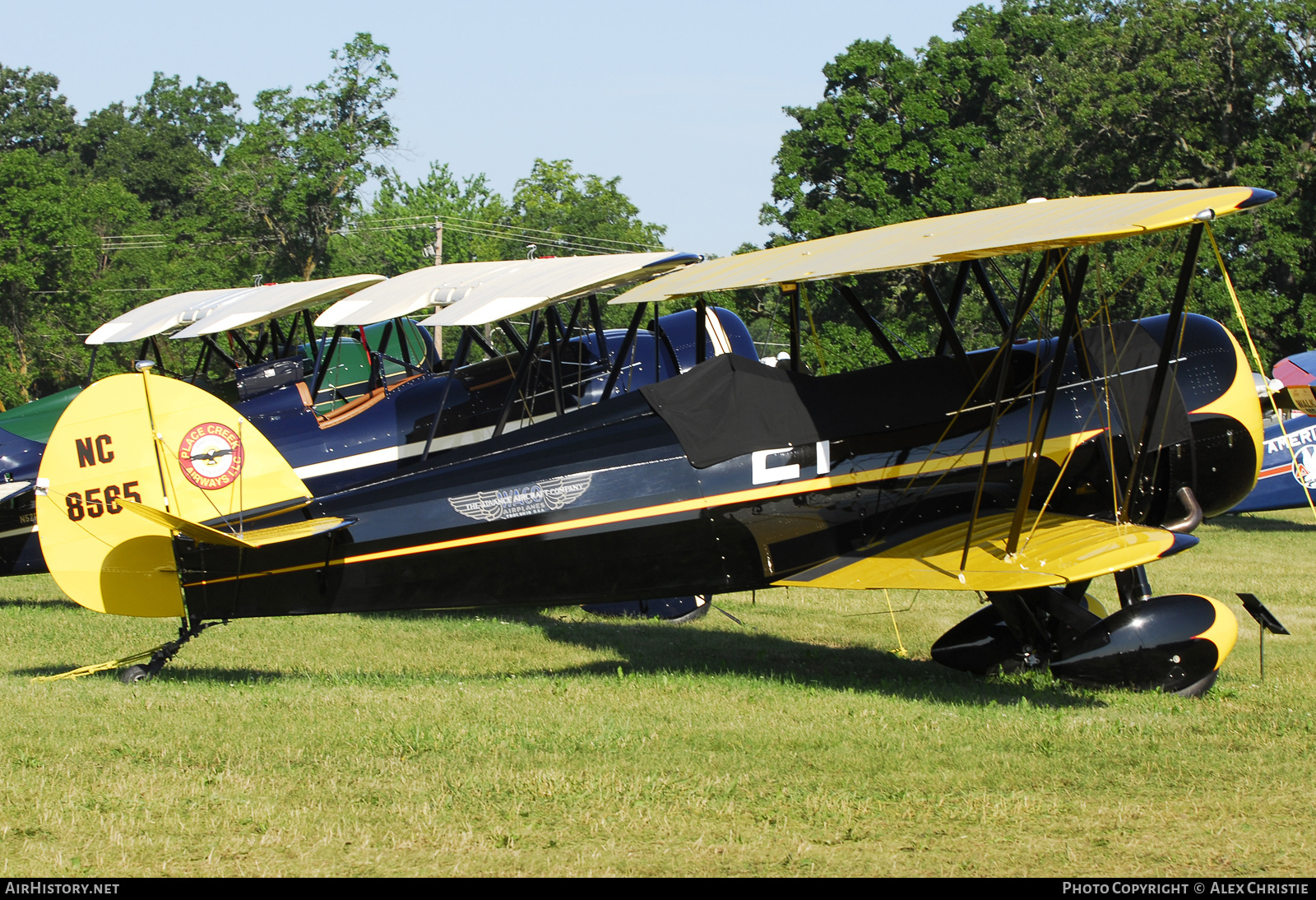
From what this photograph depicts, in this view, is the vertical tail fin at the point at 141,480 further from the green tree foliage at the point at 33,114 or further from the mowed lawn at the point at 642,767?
the green tree foliage at the point at 33,114

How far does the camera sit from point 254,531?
21.7ft

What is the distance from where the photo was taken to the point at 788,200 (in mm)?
34625

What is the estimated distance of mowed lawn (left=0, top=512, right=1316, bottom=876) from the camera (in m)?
4.16

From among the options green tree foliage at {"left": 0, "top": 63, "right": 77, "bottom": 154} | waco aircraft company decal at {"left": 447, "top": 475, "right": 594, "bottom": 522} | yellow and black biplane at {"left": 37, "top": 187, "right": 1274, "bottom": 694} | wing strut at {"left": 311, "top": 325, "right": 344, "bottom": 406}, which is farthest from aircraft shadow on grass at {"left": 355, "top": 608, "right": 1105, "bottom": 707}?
green tree foliage at {"left": 0, "top": 63, "right": 77, "bottom": 154}

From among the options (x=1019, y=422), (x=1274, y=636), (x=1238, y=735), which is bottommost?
(x=1274, y=636)

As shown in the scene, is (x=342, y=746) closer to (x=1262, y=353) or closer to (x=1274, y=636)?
(x=1274, y=636)

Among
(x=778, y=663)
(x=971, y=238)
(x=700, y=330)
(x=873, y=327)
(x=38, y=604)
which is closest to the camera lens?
(x=971, y=238)

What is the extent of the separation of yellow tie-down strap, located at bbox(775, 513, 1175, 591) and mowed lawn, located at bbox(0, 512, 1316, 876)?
664 mm

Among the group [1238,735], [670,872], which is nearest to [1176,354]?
[1238,735]

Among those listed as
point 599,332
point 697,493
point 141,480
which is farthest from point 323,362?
point 697,493

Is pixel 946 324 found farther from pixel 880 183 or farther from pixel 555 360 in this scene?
pixel 880 183

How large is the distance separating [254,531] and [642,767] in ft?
9.04

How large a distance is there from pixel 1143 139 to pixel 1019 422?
19.9 metres

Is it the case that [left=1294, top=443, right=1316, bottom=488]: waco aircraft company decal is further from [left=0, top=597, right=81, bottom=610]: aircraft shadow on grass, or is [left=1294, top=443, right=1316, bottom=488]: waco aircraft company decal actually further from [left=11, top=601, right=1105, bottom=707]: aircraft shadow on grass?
[left=0, top=597, right=81, bottom=610]: aircraft shadow on grass
